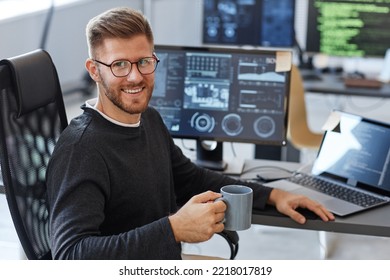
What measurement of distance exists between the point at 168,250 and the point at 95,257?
0.17 metres

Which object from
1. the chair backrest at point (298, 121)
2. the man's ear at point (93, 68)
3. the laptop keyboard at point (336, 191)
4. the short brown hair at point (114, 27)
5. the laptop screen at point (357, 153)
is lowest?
the chair backrest at point (298, 121)

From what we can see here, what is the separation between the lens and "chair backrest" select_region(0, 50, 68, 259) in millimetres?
1763

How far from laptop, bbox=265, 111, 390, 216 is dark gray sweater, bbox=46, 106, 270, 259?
19.9 inches

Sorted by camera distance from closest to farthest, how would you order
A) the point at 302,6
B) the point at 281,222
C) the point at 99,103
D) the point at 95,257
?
the point at 95,257 < the point at 99,103 < the point at 281,222 < the point at 302,6

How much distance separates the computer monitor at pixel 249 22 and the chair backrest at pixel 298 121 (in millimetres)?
623

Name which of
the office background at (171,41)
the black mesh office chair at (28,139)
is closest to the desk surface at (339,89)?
the office background at (171,41)

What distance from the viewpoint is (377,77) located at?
15.0 feet

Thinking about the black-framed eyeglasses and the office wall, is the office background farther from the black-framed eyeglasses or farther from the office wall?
the black-framed eyeglasses

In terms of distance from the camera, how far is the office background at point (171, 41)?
11.3 ft

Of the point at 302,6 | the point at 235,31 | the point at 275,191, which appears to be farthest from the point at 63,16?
the point at 275,191

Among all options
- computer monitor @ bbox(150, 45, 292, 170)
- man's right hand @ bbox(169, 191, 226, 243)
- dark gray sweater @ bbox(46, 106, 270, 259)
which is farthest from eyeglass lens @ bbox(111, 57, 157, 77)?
computer monitor @ bbox(150, 45, 292, 170)

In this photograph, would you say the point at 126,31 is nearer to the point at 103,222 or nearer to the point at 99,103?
the point at 99,103

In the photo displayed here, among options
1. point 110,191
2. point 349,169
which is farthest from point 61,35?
point 110,191

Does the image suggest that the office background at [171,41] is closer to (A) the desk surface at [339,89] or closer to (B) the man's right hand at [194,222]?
(A) the desk surface at [339,89]
